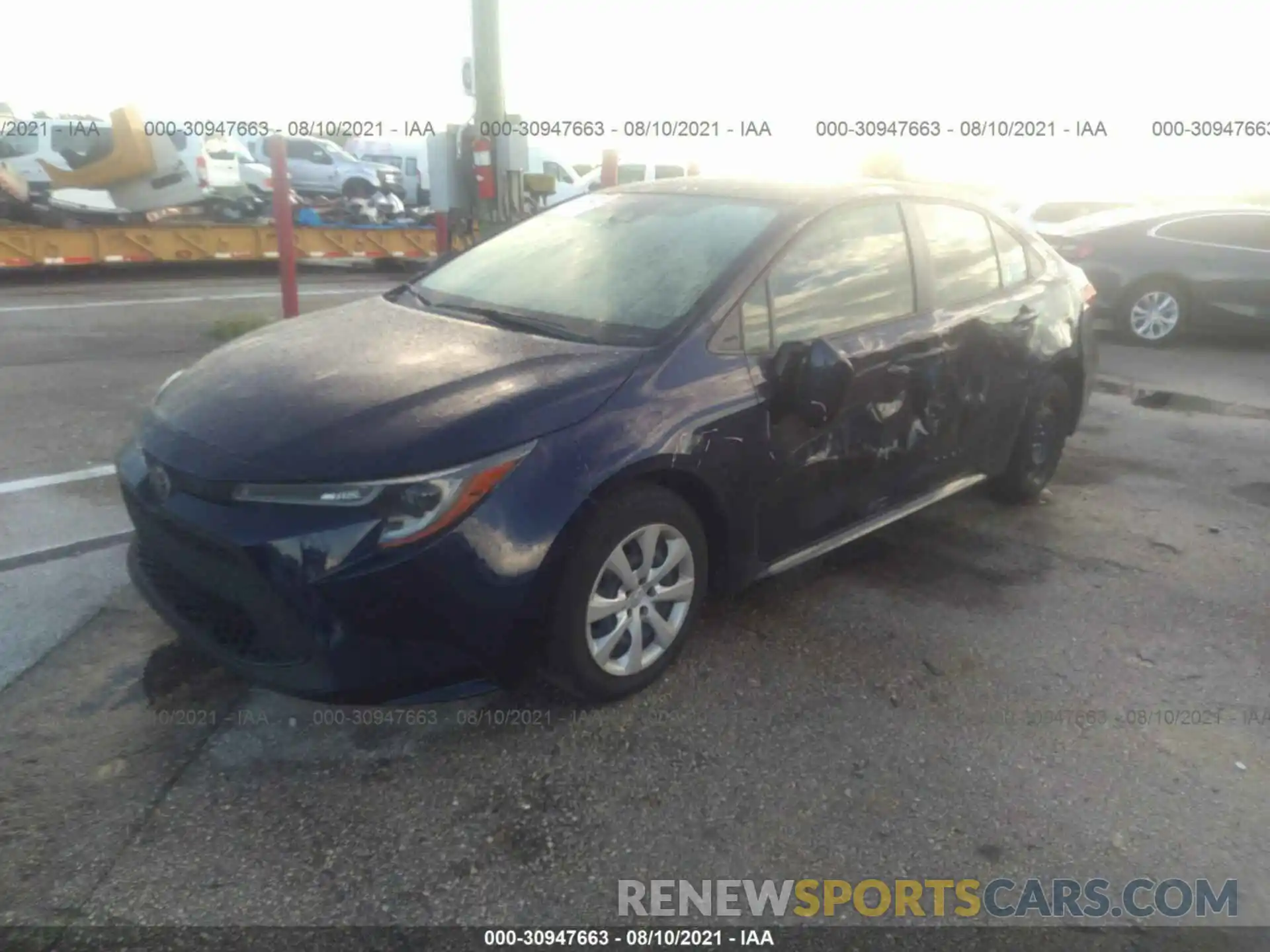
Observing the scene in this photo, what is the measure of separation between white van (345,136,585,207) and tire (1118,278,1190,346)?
10.6 metres

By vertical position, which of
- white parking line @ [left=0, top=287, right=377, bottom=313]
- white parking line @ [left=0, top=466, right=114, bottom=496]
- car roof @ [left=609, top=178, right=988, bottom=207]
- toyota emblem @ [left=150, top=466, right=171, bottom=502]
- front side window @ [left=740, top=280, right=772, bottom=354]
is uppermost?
car roof @ [left=609, top=178, right=988, bottom=207]

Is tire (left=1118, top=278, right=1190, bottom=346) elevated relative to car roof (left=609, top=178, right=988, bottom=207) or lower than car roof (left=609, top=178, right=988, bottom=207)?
lower

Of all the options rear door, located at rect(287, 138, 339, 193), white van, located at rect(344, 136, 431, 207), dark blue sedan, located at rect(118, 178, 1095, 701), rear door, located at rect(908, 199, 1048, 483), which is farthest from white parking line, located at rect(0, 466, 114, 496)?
rear door, located at rect(287, 138, 339, 193)

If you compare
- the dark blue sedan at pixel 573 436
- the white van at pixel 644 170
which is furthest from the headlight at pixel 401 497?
the white van at pixel 644 170

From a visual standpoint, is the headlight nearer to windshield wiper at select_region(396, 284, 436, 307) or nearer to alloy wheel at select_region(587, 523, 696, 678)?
alloy wheel at select_region(587, 523, 696, 678)

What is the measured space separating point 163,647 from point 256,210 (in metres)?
14.8

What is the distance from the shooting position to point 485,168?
8664mm

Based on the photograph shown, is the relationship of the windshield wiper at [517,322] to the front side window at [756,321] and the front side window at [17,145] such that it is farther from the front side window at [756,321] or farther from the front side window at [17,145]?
the front side window at [17,145]

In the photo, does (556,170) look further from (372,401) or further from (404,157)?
(372,401)

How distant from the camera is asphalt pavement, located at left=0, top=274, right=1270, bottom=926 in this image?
253 cm

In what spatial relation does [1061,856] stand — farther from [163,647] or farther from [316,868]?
[163,647]

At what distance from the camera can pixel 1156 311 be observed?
407 inches

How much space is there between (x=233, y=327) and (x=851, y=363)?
6.19m

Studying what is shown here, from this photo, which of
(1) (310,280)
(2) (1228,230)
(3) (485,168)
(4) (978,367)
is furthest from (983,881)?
(1) (310,280)
